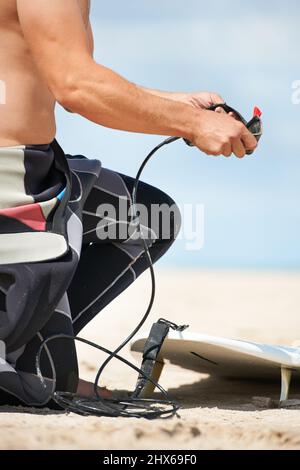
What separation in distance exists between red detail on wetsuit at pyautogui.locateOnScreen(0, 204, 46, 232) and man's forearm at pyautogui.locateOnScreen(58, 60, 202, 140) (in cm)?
33

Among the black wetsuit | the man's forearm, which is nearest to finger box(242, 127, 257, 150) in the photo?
the man's forearm

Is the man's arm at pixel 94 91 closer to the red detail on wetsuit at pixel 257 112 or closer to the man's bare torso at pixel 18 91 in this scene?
the man's bare torso at pixel 18 91

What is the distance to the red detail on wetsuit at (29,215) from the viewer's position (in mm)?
2455

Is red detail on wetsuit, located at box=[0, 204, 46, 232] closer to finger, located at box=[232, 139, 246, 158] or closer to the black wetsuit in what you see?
the black wetsuit

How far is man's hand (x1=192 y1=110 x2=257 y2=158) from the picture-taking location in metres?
2.37

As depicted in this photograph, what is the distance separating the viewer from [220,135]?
237 cm

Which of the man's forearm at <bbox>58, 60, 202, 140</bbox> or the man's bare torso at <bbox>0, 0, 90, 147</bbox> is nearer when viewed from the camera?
the man's forearm at <bbox>58, 60, 202, 140</bbox>

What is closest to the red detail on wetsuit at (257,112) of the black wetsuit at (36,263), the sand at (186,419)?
the black wetsuit at (36,263)

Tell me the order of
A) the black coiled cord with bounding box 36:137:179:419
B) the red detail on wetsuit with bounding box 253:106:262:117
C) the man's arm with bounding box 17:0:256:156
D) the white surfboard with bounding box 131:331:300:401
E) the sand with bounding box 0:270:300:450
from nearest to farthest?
the sand with bounding box 0:270:300:450 → the man's arm with bounding box 17:0:256:156 → the black coiled cord with bounding box 36:137:179:419 → the red detail on wetsuit with bounding box 253:106:262:117 → the white surfboard with bounding box 131:331:300:401

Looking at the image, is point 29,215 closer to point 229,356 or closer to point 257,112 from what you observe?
point 257,112

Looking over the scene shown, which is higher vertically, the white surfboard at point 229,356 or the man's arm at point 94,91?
the man's arm at point 94,91

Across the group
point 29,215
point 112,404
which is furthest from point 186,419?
point 29,215

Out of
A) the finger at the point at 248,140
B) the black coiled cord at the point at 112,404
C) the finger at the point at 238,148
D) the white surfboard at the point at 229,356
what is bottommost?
the black coiled cord at the point at 112,404

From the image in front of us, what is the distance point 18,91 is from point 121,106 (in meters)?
0.35
